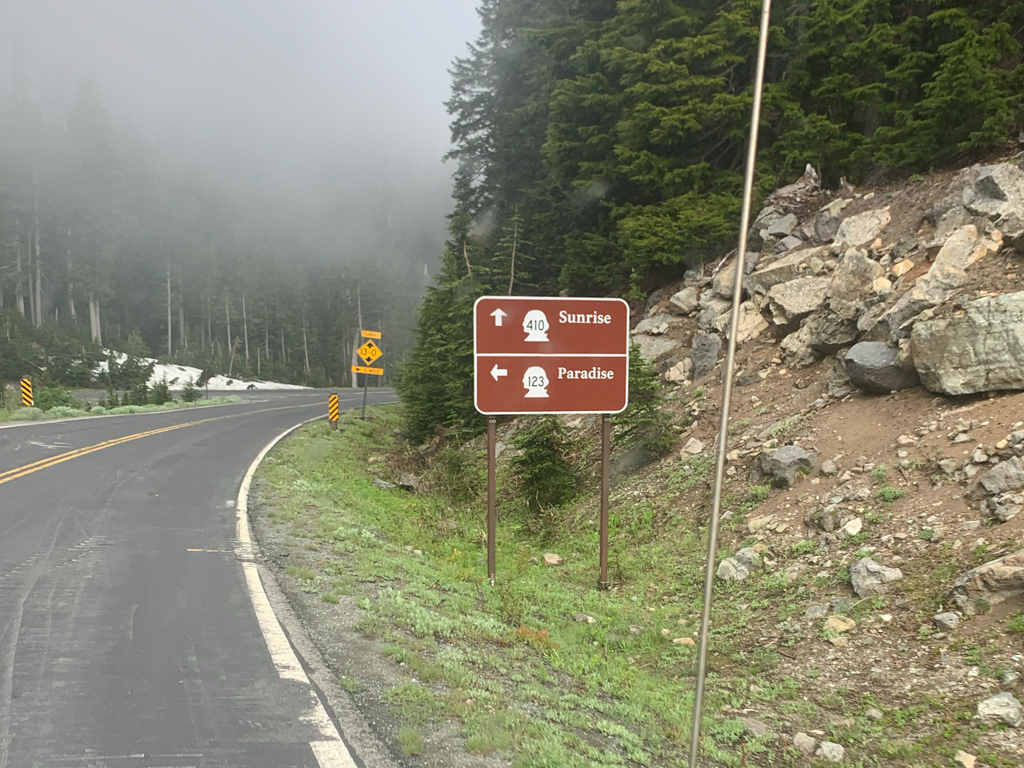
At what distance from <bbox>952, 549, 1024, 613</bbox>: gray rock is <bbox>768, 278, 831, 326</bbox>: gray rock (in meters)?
6.92

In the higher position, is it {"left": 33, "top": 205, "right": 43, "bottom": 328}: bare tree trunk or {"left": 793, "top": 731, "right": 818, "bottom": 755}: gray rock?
{"left": 33, "top": 205, "right": 43, "bottom": 328}: bare tree trunk

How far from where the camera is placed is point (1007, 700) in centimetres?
459

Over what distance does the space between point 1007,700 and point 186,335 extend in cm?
9965

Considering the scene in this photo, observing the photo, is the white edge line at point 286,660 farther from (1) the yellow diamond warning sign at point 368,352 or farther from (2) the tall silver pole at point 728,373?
(1) the yellow diamond warning sign at point 368,352

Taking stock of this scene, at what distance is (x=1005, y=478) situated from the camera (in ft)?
21.4

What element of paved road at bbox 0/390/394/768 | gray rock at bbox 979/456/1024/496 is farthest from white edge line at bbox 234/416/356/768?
gray rock at bbox 979/456/1024/496

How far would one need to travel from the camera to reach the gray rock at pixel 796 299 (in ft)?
39.1

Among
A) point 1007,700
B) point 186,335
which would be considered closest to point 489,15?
point 1007,700

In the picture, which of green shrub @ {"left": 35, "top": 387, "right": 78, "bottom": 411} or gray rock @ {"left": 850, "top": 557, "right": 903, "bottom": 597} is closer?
gray rock @ {"left": 850, "top": 557, "right": 903, "bottom": 597}

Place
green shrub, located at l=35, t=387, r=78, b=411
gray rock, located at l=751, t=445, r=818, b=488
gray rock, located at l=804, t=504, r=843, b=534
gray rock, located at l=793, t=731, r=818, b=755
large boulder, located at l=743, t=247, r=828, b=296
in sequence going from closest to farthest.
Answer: gray rock, located at l=793, t=731, r=818, b=755, gray rock, located at l=804, t=504, r=843, b=534, gray rock, located at l=751, t=445, r=818, b=488, large boulder, located at l=743, t=247, r=828, b=296, green shrub, located at l=35, t=387, r=78, b=411

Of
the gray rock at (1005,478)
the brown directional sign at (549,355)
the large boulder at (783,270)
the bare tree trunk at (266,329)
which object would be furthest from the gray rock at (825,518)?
the bare tree trunk at (266,329)

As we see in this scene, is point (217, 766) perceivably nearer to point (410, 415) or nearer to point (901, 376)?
point (901, 376)

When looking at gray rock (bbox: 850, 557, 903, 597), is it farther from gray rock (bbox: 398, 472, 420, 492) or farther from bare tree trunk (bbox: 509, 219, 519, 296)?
bare tree trunk (bbox: 509, 219, 519, 296)

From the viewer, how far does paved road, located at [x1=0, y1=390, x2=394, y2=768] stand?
376 centimetres
